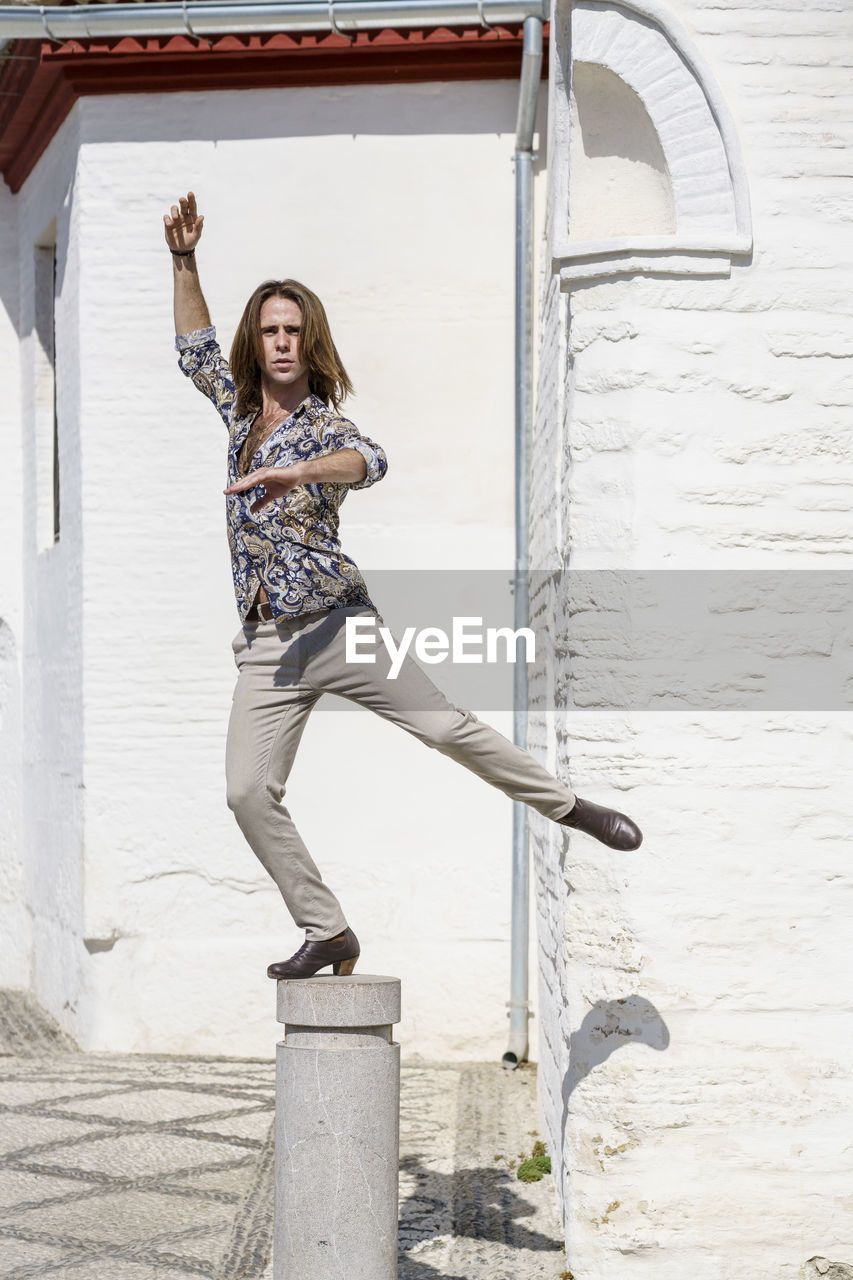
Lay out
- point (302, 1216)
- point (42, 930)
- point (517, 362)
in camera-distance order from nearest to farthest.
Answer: point (302, 1216)
point (517, 362)
point (42, 930)

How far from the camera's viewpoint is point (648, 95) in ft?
14.3

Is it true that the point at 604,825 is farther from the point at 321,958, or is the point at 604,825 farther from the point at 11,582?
the point at 11,582

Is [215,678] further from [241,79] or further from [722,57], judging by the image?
[722,57]

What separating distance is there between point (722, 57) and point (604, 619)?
5.37ft

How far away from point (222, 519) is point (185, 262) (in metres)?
3.64

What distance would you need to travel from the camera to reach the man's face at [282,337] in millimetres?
3951

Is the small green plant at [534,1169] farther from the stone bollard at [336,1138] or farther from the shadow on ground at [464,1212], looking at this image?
the stone bollard at [336,1138]

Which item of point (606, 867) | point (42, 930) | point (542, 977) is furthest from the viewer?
point (42, 930)

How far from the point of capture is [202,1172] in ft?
18.1

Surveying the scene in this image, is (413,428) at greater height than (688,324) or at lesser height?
greater

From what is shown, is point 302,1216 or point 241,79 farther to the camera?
point 241,79

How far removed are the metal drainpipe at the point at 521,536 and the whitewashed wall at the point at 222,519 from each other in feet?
0.39

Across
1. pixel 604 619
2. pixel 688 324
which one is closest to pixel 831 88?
pixel 688 324

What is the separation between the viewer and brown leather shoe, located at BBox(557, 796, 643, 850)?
3.98 meters
